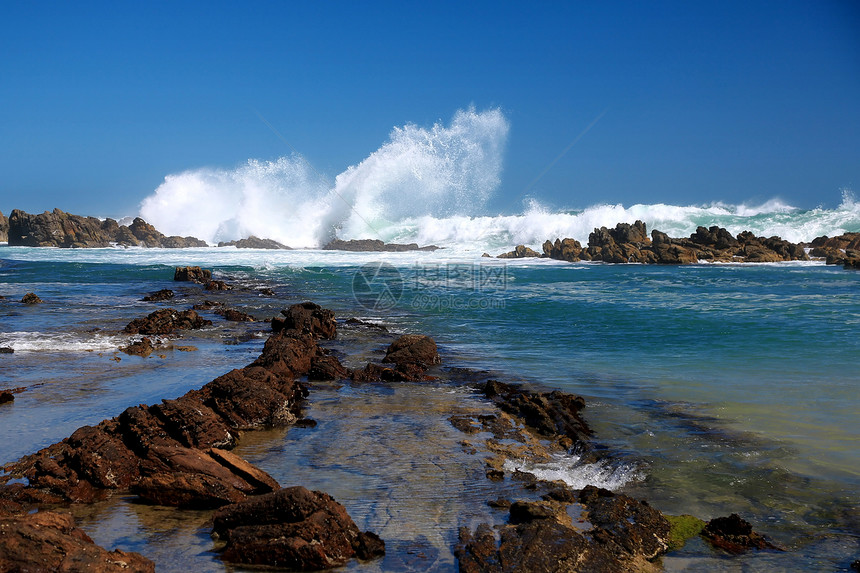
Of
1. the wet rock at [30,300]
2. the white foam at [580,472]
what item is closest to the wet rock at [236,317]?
the wet rock at [30,300]

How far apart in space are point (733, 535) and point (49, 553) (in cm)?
441

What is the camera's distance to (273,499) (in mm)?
4234

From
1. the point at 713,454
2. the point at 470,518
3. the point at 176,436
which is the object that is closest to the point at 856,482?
the point at 713,454

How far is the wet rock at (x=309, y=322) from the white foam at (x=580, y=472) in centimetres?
805

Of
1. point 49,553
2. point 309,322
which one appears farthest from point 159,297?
point 49,553

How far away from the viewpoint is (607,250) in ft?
171

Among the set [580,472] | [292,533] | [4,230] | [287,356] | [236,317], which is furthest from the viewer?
[4,230]

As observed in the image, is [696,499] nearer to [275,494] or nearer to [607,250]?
[275,494]

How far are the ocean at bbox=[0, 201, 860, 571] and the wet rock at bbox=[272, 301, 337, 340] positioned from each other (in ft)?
2.10

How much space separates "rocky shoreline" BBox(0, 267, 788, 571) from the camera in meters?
3.90

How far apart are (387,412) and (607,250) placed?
1856 inches

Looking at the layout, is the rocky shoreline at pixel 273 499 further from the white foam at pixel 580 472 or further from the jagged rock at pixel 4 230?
the jagged rock at pixel 4 230

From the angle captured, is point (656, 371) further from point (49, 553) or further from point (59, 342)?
point (59, 342)

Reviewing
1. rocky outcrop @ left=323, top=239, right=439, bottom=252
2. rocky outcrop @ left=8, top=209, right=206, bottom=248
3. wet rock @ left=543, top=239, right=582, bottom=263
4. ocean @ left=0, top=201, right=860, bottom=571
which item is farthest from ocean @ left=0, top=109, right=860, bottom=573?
rocky outcrop @ left=8, top=209, right=206, bottom=248
